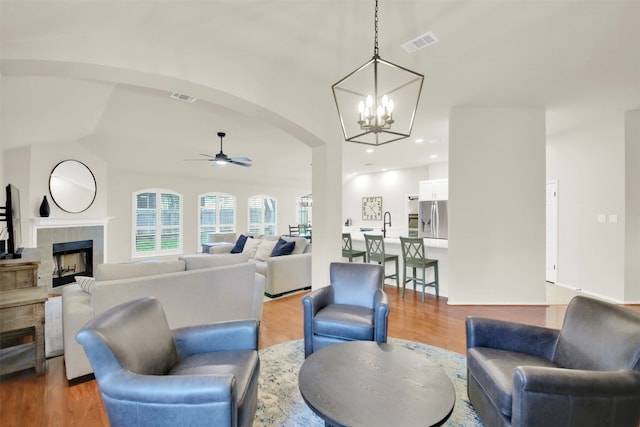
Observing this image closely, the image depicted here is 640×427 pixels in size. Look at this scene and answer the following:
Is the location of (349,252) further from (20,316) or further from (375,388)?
(20,316)

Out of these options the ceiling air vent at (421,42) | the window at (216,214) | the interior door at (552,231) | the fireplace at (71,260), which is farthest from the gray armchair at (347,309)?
the window at (216,214)

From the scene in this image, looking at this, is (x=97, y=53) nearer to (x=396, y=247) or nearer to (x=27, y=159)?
(x=27, y=159)

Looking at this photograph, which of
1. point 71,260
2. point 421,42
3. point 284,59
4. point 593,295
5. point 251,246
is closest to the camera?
point 421,42

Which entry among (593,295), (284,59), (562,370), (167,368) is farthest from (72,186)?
(593,295)

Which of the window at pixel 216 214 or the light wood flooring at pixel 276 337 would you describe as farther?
the window at pixel 216 214

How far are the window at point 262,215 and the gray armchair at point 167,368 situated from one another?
302 inches

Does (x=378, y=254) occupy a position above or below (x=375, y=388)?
above

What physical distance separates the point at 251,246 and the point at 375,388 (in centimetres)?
479

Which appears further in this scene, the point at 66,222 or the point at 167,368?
the point at 66,222

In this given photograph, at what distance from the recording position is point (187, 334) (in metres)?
2.02

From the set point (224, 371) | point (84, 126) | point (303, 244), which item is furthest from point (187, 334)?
point (84, 126)

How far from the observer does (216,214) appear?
883 cm

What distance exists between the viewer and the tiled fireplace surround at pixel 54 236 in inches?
199

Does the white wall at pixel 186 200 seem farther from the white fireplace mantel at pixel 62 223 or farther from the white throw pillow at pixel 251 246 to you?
the white throw pillow at pixel 251 246
